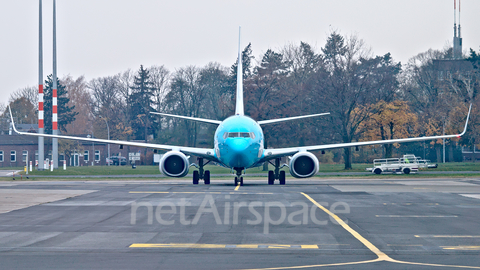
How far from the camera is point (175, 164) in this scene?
95.3 feet

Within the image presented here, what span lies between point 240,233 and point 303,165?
685 inches

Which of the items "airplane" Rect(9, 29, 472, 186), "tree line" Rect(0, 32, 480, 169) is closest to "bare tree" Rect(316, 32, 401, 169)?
"tree line" Rect(0, 32, 480, 169)

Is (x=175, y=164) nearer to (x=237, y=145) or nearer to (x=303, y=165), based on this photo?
(x=237, y=145)

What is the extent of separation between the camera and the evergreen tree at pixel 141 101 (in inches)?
3757

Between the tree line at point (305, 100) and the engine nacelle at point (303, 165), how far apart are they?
81.4 feet

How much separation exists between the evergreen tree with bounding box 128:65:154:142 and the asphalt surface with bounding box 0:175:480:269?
76084 mm

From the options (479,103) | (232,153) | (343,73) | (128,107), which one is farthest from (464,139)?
(128,107)

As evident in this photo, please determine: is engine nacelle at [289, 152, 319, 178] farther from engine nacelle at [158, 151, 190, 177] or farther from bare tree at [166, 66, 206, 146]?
bare tree at [166, 66, 206, 146]

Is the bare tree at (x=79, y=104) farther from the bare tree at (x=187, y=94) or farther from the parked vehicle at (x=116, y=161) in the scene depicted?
the bare tree at (x=187, y=94)

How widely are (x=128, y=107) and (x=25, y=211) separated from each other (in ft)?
270

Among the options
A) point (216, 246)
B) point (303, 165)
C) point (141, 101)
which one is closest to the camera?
point (216, 246)

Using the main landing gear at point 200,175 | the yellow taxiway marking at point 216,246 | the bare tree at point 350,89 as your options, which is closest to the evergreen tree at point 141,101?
the bare tree at point 350,89

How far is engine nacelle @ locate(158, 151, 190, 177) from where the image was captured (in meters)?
28.9

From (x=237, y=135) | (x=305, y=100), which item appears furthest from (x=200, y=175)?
(x=305, y=100)
